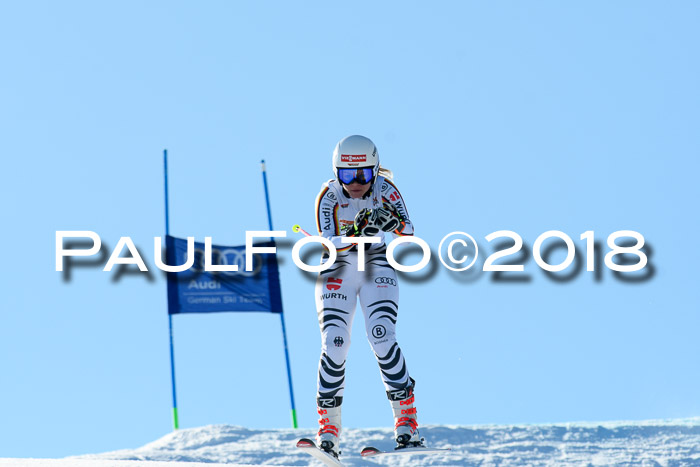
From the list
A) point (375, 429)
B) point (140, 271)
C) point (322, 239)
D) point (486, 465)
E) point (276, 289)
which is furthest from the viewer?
point (375, 429)

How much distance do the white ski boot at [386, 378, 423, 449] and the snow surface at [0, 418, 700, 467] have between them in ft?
49.5

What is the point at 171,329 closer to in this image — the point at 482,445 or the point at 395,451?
the point at 482,445

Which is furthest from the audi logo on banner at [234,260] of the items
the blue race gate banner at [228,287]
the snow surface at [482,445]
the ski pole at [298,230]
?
the ski pole at [298,230]

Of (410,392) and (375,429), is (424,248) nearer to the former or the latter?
(410,392)

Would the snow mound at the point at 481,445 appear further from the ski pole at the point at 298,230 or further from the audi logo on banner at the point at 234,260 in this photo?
the ski pole at the point at 298,230

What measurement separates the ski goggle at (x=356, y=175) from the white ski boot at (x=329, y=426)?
78.1 inches

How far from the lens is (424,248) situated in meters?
10.1

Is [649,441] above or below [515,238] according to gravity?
below

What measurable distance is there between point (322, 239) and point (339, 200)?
1.45 feet

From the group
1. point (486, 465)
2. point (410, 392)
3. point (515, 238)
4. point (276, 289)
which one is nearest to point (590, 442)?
point (486, 465)

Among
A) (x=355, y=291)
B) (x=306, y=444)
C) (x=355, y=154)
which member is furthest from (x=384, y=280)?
(x=306, y=444)

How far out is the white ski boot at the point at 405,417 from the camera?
9.77m

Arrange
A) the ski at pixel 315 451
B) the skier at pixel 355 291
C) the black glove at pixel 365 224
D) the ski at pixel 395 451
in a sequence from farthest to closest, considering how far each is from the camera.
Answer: the skier at pixel 355 291
the black glove at pixel 365 224
the ski at pixel 395 451
the ski at pixel 315 451

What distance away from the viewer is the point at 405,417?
9.89m
